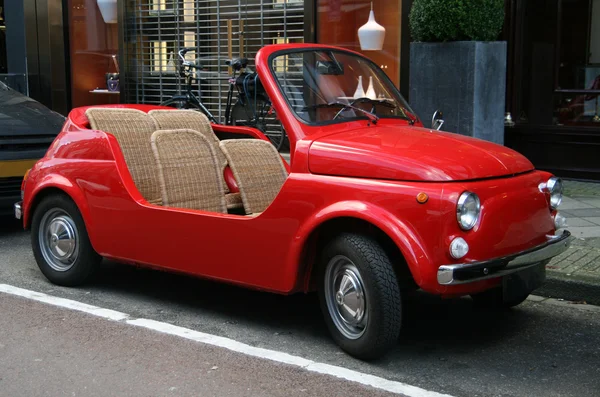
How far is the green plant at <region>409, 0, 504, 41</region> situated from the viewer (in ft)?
28.9

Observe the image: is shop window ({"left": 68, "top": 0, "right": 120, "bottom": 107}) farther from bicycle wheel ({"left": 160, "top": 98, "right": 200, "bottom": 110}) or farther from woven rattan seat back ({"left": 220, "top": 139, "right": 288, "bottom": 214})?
woven rattan seat back ({"left": 220, "top": 139, "right": 288, "bottom": 214})

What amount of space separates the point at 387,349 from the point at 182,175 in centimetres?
202

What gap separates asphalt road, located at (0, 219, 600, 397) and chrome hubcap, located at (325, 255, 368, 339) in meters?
0.17

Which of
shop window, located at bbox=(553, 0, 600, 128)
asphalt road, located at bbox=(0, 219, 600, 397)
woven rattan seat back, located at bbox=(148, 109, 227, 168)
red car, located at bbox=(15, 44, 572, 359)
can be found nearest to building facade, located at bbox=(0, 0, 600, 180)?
shop window, located at bbox=(553, 0, 600, 128)

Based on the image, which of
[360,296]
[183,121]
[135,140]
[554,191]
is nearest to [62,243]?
[135,140]

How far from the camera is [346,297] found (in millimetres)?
4746

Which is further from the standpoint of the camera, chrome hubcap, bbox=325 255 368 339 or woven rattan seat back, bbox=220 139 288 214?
woven rattan seat back, bbox=220 139 288 214

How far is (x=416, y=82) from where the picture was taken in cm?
935

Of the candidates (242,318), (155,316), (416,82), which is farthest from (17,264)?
(416,82)

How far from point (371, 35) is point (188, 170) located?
6.02 m

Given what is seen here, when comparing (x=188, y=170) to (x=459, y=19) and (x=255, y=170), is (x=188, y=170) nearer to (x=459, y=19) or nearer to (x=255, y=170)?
(x=255, y=170)

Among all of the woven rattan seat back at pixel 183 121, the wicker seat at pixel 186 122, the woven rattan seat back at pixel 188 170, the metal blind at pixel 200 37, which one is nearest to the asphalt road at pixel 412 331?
the woven rattan seat back at pixel 188 170

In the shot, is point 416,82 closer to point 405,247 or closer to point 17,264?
point 17,264

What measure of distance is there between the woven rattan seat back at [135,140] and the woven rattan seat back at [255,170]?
0.58 metres
